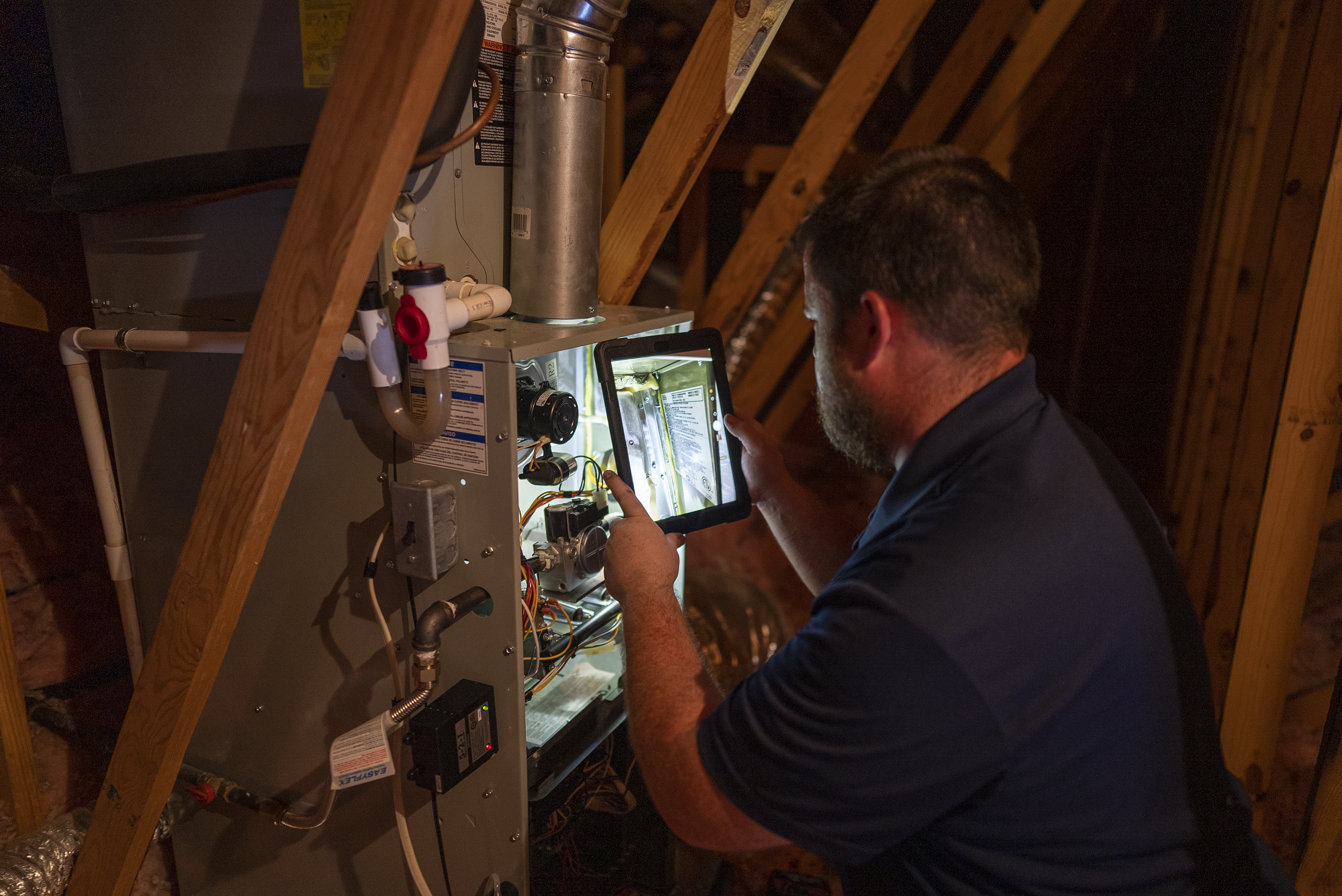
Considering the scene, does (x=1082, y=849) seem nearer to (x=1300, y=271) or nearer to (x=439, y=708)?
(x=439, y=708)

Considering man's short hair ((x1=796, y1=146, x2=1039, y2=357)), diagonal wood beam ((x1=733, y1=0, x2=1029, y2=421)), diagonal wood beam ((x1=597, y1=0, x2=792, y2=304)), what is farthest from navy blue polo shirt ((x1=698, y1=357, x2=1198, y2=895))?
diagonal wood beam ((x1=733, y1=0, x2=1029, y2=421))

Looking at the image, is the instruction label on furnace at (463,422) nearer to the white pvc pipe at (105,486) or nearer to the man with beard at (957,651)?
the man with beard at (957,651)

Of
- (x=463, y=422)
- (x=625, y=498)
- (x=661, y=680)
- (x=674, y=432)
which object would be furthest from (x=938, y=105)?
(x=661, y=680)

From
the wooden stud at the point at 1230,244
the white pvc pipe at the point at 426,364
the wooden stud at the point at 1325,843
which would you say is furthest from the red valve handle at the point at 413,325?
the wooden stud at the point at 1230,244

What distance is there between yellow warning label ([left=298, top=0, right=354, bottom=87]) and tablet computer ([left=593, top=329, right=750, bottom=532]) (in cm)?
52

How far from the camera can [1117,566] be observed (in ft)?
2.95

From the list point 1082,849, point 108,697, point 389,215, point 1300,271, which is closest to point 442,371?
point 389,215

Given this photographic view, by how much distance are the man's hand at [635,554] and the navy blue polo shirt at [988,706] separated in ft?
0.79

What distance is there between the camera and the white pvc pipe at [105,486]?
52.1 inches

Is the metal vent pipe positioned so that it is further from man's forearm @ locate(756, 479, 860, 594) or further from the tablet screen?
man's forearm @ locate(756, 479, 860, 594)

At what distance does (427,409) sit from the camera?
3.43ft

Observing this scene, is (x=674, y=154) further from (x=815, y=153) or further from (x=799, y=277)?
(x=799, y=277)

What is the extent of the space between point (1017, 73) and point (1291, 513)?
1.67 m

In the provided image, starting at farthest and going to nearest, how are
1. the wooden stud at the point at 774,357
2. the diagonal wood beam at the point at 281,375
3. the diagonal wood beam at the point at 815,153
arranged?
the wooden stud at the point at 774,357 → the diagonal wood beam at the point at 815,153 → the diagonal wood beam at the point at 281,375
